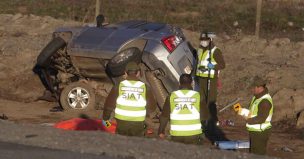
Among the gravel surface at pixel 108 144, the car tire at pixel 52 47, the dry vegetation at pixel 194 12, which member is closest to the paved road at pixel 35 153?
the gravel surface at pixel 108 144

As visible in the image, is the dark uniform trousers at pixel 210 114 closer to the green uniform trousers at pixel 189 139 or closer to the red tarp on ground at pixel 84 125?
the red tarp on ground at pixel 84 125

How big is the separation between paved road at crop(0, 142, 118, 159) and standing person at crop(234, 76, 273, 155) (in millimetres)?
2423

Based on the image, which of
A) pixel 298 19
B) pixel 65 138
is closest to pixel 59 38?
pixel 65 138

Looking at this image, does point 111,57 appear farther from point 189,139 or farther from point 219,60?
point 189,139

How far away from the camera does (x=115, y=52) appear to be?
1673 cm

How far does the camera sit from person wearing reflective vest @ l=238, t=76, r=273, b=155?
1255cm

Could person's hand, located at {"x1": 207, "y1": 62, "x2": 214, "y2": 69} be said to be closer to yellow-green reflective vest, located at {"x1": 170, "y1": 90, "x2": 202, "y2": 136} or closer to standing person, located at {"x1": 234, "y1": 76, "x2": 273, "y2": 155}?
standing person, located at {"x1": 234, "y1": 76, "x2": 273, "y2": 155}

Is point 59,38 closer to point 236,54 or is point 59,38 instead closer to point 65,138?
point 65,138

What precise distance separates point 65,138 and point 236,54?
12.0 m

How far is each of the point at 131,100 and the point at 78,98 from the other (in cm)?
599

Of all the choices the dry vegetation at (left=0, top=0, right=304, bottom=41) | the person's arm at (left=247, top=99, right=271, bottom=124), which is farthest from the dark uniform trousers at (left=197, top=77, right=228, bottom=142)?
the dry vegetation at (left=0, top=0, right=304, bottom=41)

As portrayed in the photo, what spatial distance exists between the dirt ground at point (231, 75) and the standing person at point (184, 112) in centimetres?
373

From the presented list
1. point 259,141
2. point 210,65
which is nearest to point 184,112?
point 259,141

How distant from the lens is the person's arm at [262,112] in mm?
12523
